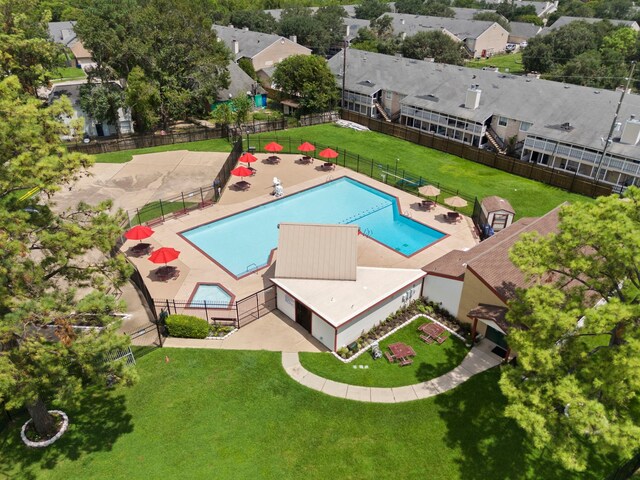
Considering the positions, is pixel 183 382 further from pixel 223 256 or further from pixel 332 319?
pixel 223 256

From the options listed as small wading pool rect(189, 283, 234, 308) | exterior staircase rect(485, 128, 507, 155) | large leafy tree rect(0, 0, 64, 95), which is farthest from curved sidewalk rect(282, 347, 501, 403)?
large leafy tree rect(0, 0, 64, 95)

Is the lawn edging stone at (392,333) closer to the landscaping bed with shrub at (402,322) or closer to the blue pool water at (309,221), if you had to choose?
the landscaping bed with shrub at (402,322)

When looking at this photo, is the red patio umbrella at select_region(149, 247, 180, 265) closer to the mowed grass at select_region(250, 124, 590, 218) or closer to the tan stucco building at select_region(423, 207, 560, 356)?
the tan stucco building at select_region(423, 207, 560, 356)

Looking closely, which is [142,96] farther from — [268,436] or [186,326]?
[268,436]

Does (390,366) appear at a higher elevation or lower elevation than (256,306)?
lower

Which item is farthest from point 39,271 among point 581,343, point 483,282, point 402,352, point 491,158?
point 491,158

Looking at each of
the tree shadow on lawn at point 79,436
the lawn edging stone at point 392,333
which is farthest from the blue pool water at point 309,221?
the tree shadow on lawn at point 79,436
